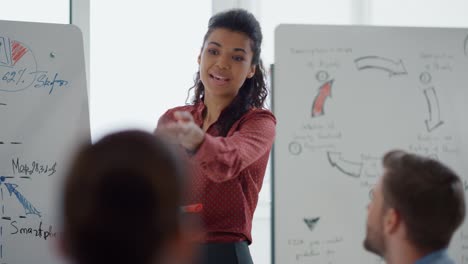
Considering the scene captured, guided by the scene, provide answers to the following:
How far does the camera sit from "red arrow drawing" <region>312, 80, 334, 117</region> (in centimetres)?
300

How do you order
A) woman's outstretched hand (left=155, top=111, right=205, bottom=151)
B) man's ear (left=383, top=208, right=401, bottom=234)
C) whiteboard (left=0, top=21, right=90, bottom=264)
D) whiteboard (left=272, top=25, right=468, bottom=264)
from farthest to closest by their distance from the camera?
1. whiteboard (left=272, top=25, right=468, bottom=264)
2. whiteboard (left=0, top=21, right=90, bottom=264)
3. man's ear (left=383, top=208, right=401, bottom=234)
4. woman's outstretched hand (left=155, top=111, right=205, bottom=151)

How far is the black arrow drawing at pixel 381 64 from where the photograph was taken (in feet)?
10.0

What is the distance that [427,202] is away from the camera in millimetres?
1547

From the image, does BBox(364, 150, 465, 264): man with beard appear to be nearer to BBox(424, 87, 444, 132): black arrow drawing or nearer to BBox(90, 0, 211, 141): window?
BBox(424, 87, 444, 132): black arrow drawing

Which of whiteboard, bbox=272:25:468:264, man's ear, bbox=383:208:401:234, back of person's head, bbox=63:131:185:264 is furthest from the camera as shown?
whiteboard, bbox=272:25:468:264

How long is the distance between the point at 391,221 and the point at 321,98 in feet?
4.87

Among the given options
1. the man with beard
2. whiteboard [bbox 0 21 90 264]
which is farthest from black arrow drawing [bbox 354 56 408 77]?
the man with beard

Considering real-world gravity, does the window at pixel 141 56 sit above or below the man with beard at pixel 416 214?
above

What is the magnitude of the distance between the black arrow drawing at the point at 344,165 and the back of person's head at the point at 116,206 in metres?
2.33

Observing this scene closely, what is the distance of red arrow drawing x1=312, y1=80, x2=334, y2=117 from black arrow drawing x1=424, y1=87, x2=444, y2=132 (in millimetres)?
526

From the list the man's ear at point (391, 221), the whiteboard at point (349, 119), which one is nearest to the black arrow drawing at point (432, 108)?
the whiteboard at point (349, 119)

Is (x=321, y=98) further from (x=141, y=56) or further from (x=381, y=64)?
(x=141, y=56)

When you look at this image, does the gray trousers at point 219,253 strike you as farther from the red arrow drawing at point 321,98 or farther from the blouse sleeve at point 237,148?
the red arrow drawing at point 321,98

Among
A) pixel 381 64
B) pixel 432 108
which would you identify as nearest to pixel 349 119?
pixel 381 64
